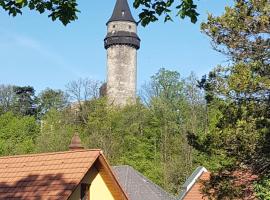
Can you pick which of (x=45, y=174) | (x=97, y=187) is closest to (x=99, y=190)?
(x=97, y=187)

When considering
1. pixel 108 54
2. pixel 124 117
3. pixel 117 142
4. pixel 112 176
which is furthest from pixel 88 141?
pixel 112 176

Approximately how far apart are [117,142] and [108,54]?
2494 cm

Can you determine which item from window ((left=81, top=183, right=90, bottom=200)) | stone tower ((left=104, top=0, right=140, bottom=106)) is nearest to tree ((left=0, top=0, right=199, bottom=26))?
window ((left=81, top=183, right=90, bottom=200))

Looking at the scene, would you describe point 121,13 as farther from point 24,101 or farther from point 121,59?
point 24,101

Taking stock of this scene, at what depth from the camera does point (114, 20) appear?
82.6 metres

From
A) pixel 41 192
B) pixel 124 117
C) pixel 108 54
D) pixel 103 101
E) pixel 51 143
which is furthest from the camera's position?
pixel 108 54

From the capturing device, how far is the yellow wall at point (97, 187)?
19859mm

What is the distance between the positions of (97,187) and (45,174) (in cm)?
244

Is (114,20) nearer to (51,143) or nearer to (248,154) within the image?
(51,143)

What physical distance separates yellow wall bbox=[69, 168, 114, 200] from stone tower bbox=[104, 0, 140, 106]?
56638 millimetres

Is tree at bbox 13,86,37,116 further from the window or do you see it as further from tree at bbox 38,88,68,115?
the window

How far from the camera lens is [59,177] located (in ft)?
58.5

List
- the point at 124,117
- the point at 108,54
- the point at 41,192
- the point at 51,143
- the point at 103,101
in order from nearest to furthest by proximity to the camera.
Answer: the point at 41,192, the point at 51,143, the point at 124,117, the point at 103,101, the point at 108,54

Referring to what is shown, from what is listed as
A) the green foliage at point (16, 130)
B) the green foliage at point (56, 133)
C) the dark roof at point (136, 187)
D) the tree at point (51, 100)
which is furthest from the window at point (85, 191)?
the tree at point (51, 100)
